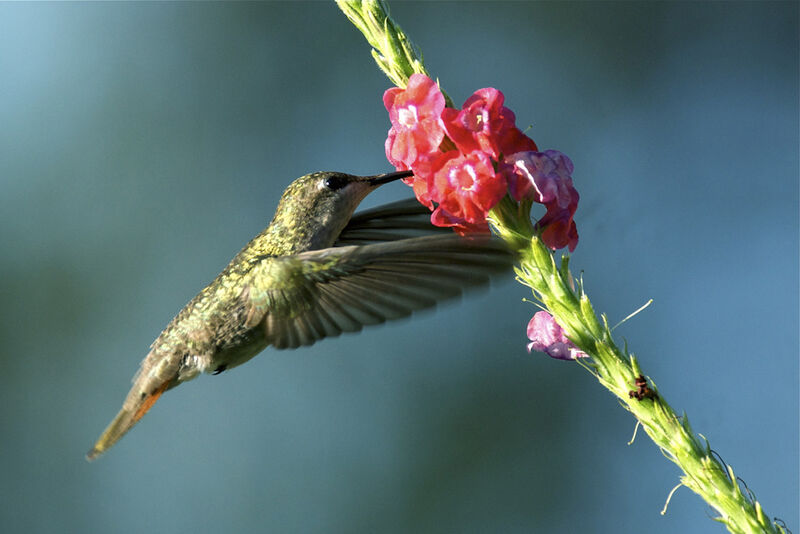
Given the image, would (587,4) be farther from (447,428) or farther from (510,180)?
(510,180)

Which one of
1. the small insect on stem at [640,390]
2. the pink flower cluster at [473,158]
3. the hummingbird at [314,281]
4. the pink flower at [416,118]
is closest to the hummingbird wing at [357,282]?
the hummingbird at [314,281]

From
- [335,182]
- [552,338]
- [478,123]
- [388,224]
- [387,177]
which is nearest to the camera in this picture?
[478,123]

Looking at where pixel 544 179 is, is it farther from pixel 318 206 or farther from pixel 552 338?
pixel 318 206

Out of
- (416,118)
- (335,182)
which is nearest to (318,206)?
(335,182)

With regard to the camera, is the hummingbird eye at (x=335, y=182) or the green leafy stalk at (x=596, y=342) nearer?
the green leafy stalk at (x=596, y=342)

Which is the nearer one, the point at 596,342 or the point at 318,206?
the point at 596,342

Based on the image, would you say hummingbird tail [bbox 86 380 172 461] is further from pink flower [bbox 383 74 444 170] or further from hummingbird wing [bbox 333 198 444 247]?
pink flower [bbox 383 74 444 170]

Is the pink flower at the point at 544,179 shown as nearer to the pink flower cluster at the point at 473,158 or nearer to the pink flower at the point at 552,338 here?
the pink flower cluster at the point at 473,158
